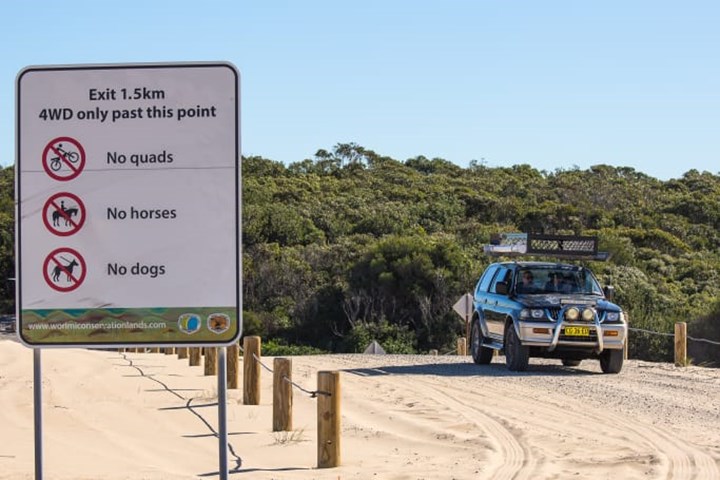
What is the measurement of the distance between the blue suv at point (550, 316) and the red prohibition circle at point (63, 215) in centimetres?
1329

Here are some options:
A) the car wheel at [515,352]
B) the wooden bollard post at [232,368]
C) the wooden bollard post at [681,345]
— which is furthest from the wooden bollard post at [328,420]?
the wooden bollard post at [681,345]

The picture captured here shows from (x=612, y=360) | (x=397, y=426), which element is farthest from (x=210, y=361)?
(x=397, y=426)

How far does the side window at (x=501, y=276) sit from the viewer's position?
20875 millimetres

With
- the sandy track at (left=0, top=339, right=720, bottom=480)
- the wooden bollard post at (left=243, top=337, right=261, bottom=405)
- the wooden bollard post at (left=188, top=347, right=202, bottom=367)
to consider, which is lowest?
the wooden bollard post at (left=188, top=347, right=202, bottom=367)

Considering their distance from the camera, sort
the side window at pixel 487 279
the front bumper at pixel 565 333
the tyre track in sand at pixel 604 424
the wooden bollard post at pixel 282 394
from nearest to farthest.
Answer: the tyre track in sand at pixel 604 424 < the wooden bollard post at pixel 282 394 < the front bumper at pixel 565 333 < the side window at pixel 487 279

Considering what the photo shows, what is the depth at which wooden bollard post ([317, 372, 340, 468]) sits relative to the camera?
10211 mm

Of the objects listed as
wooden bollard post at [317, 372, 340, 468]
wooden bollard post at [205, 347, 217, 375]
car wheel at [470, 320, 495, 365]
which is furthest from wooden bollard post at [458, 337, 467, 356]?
wooden bollard post at [317, 372, 340, 468]

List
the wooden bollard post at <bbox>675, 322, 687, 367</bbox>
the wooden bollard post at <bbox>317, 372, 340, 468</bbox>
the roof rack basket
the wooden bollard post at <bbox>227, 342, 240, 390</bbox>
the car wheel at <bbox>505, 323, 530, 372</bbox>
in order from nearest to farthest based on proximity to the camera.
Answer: the wooden bollard post at <bbox>317, 372, 340, 468</bbox> < the wooden bollard post at <bbox>227, 342, 240, 390</bbox> < the car wheel at <bbox>505, 323, 530, 372</bbox> < the roof rack basket < the wooden bollard post at <bbox>675, 322, 687, 367</bbox>

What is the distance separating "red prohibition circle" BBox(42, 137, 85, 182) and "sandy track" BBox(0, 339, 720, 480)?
385 centimetres

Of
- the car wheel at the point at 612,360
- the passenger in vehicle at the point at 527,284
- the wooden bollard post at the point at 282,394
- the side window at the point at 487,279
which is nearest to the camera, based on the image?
the wooden bollard post at the point at 282,394

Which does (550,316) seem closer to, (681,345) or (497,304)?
(497,304)

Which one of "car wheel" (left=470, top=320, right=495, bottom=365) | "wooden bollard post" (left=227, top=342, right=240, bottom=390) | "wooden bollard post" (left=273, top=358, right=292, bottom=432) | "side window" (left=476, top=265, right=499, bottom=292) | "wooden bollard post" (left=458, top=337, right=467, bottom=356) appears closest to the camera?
"wooden bollard post" (left=273, top=358, right=292, bottom=432)

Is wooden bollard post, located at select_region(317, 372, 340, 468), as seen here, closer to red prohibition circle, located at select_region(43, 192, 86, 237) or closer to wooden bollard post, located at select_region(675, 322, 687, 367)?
red prohibition circle, located at select_region(43, 192, 86, 237)

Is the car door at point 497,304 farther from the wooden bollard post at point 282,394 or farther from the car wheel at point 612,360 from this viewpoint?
the wooden bollard post at point 282,394
